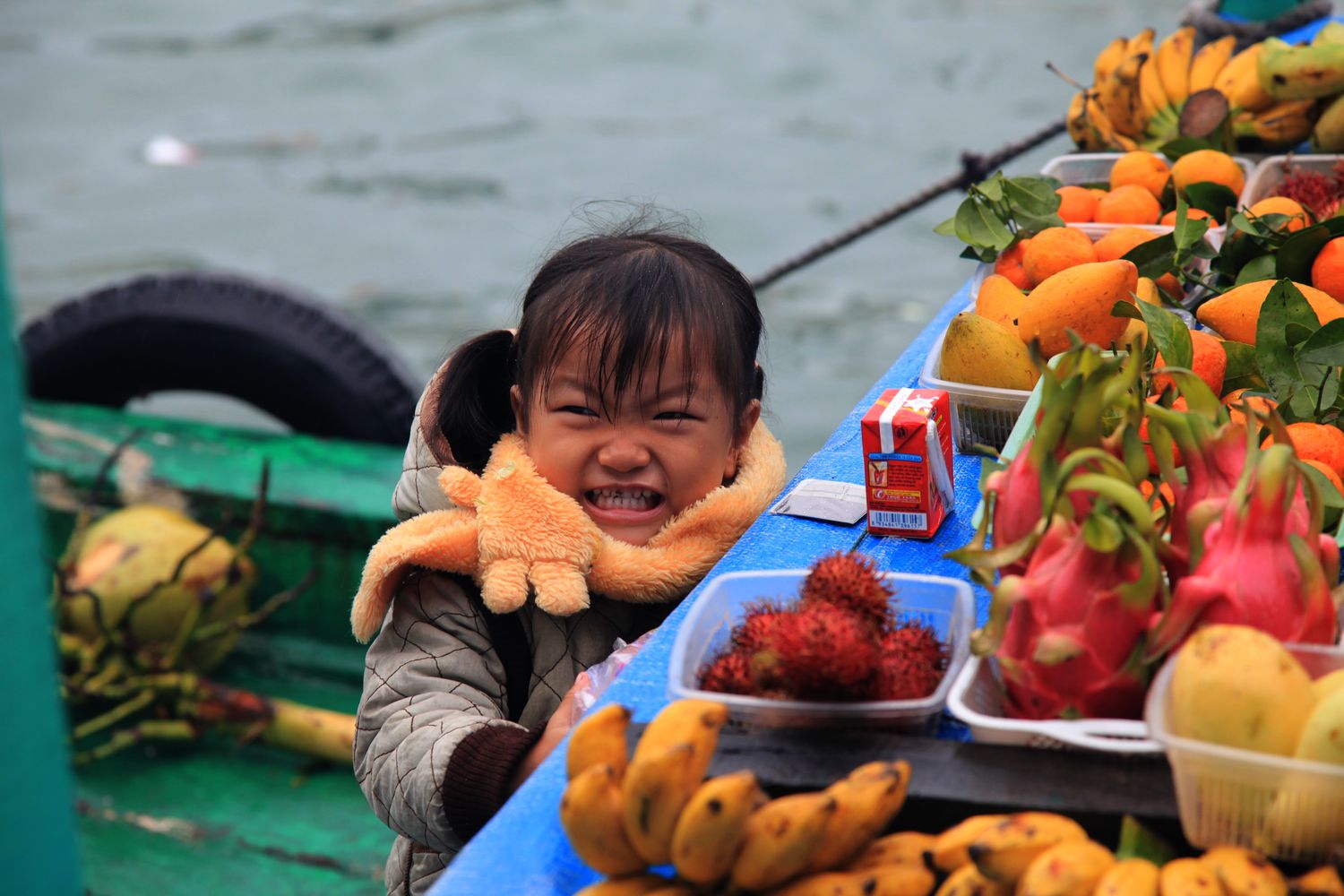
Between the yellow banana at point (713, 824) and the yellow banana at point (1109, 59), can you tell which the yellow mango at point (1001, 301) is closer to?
the yellow banana at point (713, 824)

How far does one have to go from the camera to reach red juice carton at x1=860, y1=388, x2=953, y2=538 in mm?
1665

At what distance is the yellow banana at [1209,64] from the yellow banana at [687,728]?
2287mm

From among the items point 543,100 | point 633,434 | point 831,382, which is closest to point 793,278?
point 831,382

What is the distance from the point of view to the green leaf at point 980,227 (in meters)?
2.16

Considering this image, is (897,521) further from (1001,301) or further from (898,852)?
(898,852)

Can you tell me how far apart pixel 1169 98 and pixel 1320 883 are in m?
2.33

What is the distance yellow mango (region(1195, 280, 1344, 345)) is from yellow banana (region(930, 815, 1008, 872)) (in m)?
0.99

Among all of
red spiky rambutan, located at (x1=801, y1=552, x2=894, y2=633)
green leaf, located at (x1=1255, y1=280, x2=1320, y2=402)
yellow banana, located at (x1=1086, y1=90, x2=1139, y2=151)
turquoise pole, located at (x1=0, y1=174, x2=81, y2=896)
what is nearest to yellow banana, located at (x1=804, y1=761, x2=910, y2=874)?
red spiky rambutan, located at (x1=801, y1=552, x2=894, y2=633)

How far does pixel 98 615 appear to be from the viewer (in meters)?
3.44

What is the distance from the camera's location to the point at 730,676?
4.08 ft

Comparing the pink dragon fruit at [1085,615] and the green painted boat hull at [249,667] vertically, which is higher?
the pink dragon fruit at [1085,615]

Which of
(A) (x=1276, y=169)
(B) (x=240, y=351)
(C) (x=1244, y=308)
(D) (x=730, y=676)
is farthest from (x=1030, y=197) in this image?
(B) (x=240, y=351)

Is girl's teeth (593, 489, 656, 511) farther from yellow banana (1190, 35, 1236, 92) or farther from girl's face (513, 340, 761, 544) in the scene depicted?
yellow banana (1190, 35, 1236, 92)

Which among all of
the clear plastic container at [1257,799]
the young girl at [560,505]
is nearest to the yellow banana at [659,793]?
the clear plastic container at [1257,799]
